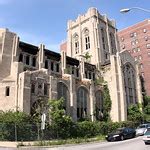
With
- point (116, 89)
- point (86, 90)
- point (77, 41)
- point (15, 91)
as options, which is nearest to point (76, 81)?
point (86, 90)

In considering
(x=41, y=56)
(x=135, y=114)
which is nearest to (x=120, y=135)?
(x=41, y=56)

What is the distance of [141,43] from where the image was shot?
95750 mm

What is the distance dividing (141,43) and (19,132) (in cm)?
7128

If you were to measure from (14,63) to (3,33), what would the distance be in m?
6.17

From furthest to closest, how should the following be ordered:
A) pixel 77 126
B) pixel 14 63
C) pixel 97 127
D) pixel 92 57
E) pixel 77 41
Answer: pixel 77 41 → pixel 92 57 → pixel 14 63 → pixel 97 127 → pixel 77 126

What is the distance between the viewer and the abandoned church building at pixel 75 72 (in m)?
44.3

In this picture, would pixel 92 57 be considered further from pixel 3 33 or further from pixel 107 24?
pixel 3 33

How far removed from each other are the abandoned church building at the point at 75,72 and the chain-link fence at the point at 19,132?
7.94m

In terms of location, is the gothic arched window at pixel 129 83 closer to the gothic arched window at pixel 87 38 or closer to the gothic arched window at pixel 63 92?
the gothic arched window at pixel 87 38

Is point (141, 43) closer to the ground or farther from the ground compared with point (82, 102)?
farther from the ground

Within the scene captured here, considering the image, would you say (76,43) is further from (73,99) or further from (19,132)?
(19,132)

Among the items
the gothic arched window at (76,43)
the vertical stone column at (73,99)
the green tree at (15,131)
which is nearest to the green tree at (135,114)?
the vertical stone column at (73,99)

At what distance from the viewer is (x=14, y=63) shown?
47.3 m

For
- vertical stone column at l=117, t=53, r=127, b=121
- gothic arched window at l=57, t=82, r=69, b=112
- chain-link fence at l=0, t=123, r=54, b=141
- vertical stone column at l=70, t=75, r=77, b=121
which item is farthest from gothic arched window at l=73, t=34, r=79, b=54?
chain-link fence at l=0, t=123, r=54, b=141
